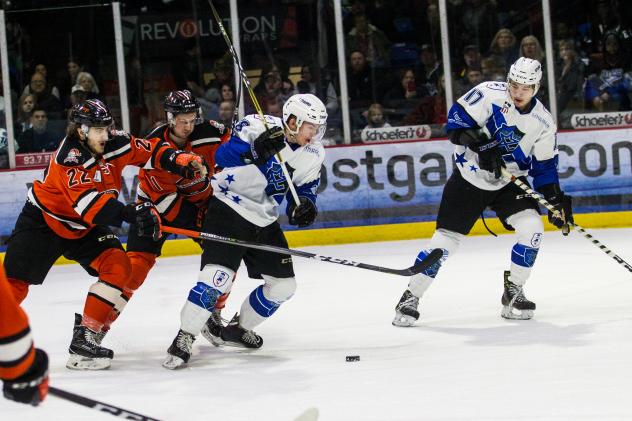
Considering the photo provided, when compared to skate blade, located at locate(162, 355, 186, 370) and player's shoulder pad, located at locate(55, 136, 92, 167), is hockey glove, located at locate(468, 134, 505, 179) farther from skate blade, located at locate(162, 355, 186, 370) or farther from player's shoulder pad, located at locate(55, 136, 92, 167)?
player's shoulder pad, located at locate(55, 136, 92, 167)

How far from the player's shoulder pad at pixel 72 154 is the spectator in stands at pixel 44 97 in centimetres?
373

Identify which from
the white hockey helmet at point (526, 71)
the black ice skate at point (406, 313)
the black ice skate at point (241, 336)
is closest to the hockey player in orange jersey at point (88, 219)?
the black ice skate at point (241, 336)

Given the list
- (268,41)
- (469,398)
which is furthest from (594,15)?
(469,398)

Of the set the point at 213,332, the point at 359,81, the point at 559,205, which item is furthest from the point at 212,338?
the point at 359,81

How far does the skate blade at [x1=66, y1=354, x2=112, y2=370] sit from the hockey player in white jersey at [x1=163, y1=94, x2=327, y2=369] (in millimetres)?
240

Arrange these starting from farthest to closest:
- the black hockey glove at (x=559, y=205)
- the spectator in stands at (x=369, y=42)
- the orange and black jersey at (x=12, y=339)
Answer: the spectator in stands at (x=369, y=42)
the black hockey glove at (x=559, y=205)
the orange and black jersey at (x=12, y=339)

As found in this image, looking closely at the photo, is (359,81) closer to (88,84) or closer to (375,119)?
(375,119)

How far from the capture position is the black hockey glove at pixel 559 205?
4.95 m

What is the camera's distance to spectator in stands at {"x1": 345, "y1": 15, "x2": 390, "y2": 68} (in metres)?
7.85

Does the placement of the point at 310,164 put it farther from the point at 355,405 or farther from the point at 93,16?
the point at 93,16

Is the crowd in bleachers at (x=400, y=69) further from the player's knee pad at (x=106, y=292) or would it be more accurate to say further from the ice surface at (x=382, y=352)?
the player's knee pad at (x=106, y=292)

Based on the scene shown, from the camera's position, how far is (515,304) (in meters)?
4.93

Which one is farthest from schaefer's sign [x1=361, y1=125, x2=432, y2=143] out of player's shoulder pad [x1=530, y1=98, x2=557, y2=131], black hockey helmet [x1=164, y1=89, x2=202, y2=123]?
black hockey helmet [x1=164, y1=89, x2=202, y2=123]

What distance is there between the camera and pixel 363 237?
7516 millimetres
